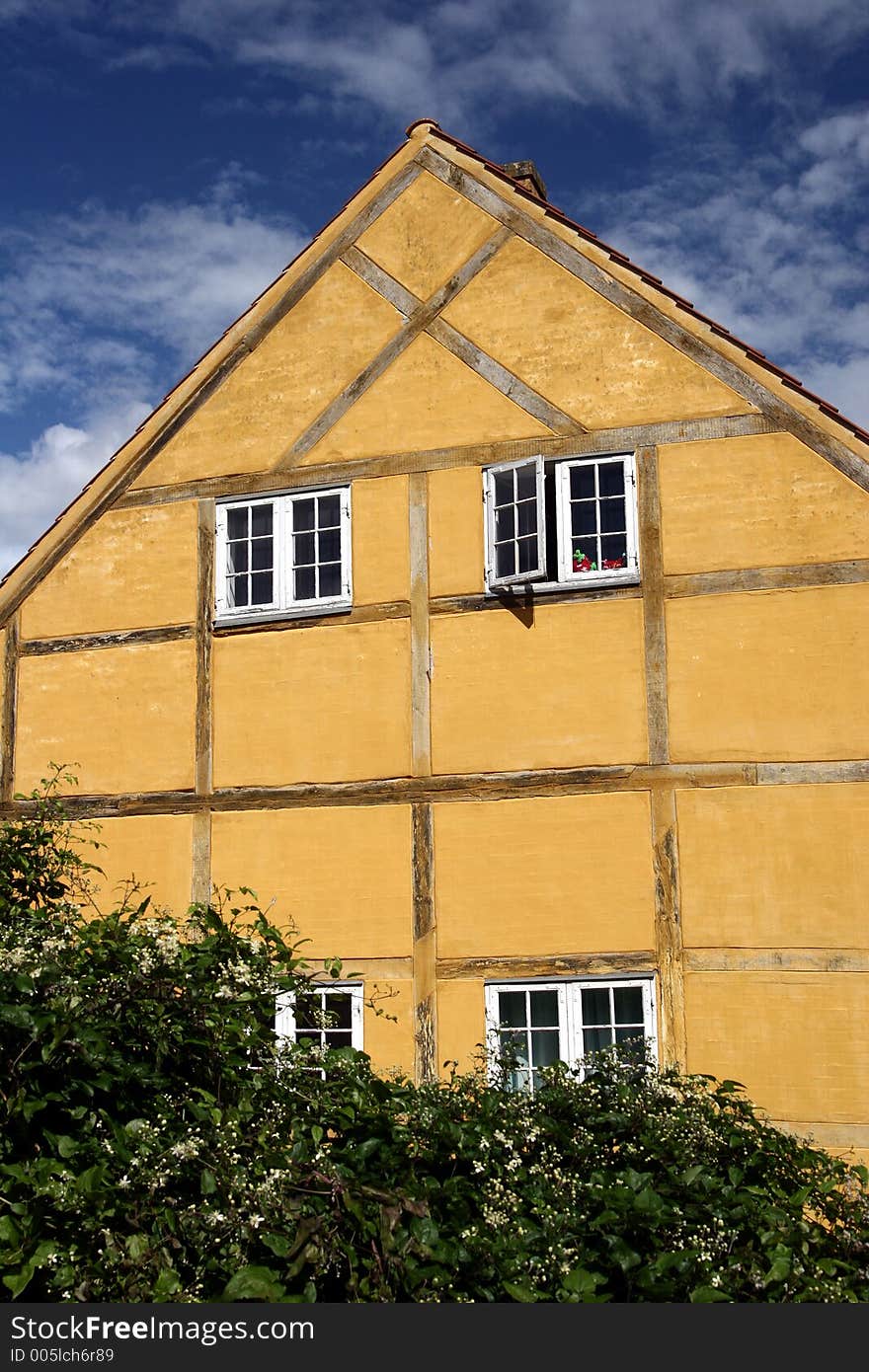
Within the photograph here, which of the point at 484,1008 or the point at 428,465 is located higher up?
the point at 428,465

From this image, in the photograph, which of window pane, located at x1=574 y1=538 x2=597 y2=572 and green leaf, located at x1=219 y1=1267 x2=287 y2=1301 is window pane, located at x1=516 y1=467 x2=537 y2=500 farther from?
green leaf, located at x1=219 y1=1267 x2=287 y2=1301

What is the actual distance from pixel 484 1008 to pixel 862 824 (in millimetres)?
2911

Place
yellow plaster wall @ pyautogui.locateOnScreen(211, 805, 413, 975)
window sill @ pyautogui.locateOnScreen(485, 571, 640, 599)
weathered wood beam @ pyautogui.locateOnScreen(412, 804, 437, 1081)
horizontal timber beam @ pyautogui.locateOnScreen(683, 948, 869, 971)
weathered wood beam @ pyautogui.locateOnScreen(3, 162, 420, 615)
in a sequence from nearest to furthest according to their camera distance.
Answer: horizontal timber beam @ pyautogui.locateOnScreen(683, 948, 869, 971) < weathered wood beam @ pyautogui.locateOnScreen(412, 804, 437, 1081) < window sill @ pyautogui.locateOnScreen(485, 571, 640, 599) < yellow plaster wall @ pyautogui.locateOnScreen(211, 805, 413, 975) < weathered wood beam @ pyautogui.locateOnScreen(3, 162, 420, 615)

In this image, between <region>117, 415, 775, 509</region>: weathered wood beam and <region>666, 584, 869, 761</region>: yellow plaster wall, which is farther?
<region>117, 415, 775, 509</region>: weathered wood beam

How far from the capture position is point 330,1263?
15.4ft

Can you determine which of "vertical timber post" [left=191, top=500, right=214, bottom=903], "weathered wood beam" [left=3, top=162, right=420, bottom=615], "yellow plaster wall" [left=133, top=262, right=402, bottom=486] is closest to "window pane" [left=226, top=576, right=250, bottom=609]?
"vertical timber post" [left=191, top=500, right=214, bottom=903]

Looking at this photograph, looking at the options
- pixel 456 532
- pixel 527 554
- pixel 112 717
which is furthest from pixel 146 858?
pixel 527 554

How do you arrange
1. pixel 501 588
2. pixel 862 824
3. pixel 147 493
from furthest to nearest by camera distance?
pixel 147 493
pixel 501 588
pixel 862 824

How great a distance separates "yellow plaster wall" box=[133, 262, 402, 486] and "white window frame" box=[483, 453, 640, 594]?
1.63m

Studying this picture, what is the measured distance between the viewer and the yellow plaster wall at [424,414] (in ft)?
32.5

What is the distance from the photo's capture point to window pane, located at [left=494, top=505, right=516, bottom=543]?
381 inches

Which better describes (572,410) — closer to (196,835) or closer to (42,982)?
(196,835)

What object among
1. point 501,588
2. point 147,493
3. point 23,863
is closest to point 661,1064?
point 501,588

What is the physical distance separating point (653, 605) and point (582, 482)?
3.72 feet
